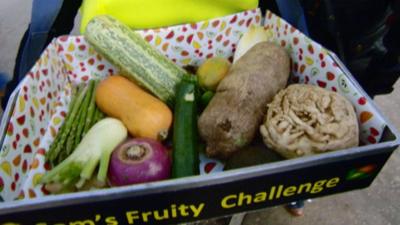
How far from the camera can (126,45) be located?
0.85 meters

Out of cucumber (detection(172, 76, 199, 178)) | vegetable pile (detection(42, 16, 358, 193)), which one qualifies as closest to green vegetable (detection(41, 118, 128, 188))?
vegetable pile (detection(42, 16, 358, 193))

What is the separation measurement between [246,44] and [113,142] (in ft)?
1.44

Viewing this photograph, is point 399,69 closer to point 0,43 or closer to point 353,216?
point 353,216

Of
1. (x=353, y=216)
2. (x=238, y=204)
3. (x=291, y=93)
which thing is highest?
(x=291, y=93)

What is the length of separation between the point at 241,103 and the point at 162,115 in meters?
0.19

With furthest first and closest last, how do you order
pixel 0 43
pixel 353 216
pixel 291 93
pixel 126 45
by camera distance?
pixel 0 43 → pixel 353 216 → pixel 126 45 → pixel 291 93

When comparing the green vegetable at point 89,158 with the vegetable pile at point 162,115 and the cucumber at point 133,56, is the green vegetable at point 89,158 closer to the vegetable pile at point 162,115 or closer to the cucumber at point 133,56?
the vegetable pile at point 162,115

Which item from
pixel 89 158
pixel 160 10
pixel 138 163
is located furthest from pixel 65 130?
pixel 160 10

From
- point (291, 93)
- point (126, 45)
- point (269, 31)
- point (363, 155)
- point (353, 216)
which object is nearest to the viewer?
point (363, 155)

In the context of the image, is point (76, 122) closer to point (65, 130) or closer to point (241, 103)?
point (65, 130)

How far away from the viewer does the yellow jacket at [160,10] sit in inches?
34.9

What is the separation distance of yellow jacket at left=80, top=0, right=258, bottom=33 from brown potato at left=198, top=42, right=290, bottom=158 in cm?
22

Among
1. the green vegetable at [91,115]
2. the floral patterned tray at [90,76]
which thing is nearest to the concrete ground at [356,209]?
the floral patterned tray at [90,76]

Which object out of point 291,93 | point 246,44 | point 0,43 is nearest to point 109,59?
point 246,44
